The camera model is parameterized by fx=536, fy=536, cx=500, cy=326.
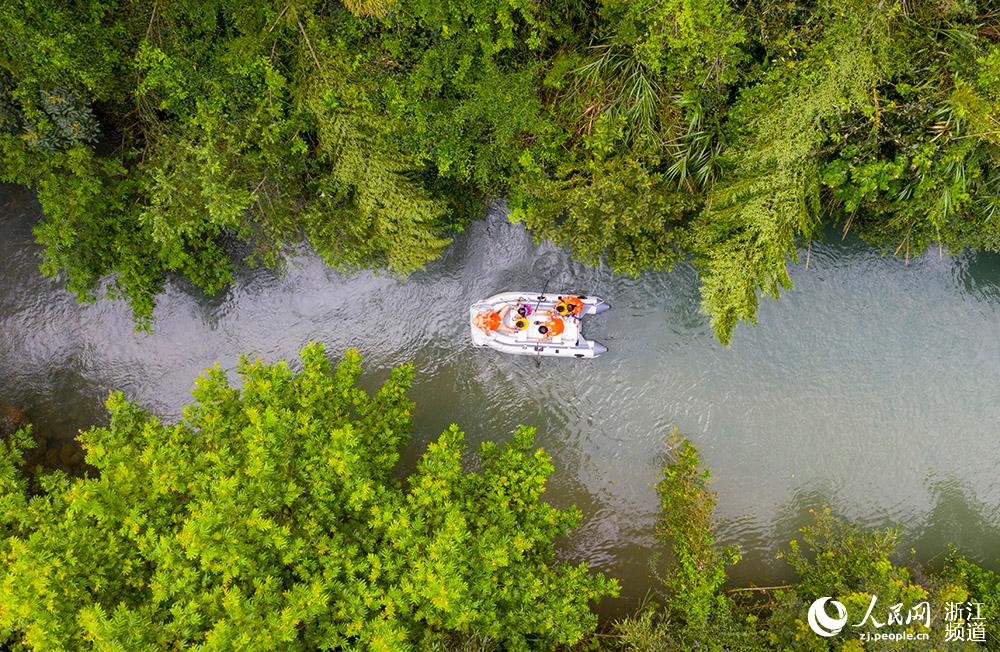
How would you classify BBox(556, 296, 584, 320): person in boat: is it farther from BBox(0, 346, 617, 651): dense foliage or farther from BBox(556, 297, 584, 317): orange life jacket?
BBox(0, 346, 617, 651): dense foliage

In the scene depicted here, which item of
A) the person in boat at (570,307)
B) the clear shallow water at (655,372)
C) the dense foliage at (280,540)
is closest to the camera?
the dense foliage at (280,540)

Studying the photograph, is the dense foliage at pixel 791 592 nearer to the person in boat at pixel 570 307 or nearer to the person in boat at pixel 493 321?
the person in boat at pixel 570 307

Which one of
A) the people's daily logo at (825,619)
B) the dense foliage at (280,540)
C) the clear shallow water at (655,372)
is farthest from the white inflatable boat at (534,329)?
the people's daily logo at (825,619)

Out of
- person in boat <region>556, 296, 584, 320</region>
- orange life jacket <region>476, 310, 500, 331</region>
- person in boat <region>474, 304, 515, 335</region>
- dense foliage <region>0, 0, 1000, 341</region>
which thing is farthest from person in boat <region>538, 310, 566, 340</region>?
dense foliage <region>0, 0, 1000, 341</region>

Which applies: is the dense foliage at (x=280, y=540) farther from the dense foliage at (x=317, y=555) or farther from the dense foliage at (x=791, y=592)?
the dense foliage at (x=791, y=592)

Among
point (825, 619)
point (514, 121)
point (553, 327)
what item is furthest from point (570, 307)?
point (825, 619)

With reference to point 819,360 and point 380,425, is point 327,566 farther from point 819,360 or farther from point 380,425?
point 819,360

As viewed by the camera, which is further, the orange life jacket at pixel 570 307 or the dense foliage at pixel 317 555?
the orange life jacket at pixel 570 307

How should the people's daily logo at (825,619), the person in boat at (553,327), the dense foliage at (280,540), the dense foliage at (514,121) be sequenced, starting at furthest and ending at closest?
1. the person in boat at (553,327)
2. the people's daily logo at (825,619)
3. the dense foliage at (514,121)
4. the dense foliage at (280,540)

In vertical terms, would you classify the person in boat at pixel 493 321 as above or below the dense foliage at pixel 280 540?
above
